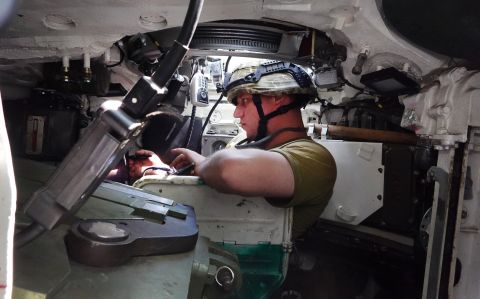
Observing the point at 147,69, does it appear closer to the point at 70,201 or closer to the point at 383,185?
the point at 383,185

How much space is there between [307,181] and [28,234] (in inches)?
60.1

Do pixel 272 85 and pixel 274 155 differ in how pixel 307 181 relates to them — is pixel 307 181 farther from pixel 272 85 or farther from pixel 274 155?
pixel 272 85

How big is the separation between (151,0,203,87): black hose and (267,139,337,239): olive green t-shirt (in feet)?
4.05

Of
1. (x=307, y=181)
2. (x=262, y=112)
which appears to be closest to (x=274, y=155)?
(x=307, y=181)

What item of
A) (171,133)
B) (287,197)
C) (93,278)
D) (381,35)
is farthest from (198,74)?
(93,278)

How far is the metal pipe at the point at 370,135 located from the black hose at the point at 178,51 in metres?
1.71

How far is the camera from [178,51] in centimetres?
95

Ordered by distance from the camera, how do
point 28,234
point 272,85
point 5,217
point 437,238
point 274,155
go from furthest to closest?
point 272,85, point 274,155, point 437,238, point 28,234, point 5,217

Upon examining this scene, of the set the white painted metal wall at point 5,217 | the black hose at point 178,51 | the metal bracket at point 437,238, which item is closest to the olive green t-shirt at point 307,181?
the metal bracket at point 437,238

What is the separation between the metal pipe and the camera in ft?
7.63

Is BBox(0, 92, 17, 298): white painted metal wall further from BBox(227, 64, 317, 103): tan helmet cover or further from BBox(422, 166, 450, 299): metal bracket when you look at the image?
BBox(227, 64, 317, 103): tan helmet cover

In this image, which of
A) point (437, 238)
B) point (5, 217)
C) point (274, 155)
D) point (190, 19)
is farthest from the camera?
point (274, 155)

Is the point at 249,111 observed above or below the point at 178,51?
below

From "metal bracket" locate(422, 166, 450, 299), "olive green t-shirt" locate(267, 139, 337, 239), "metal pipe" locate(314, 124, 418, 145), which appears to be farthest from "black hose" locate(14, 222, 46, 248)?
"metal pipe" locate(314, 124, 418, 145)
